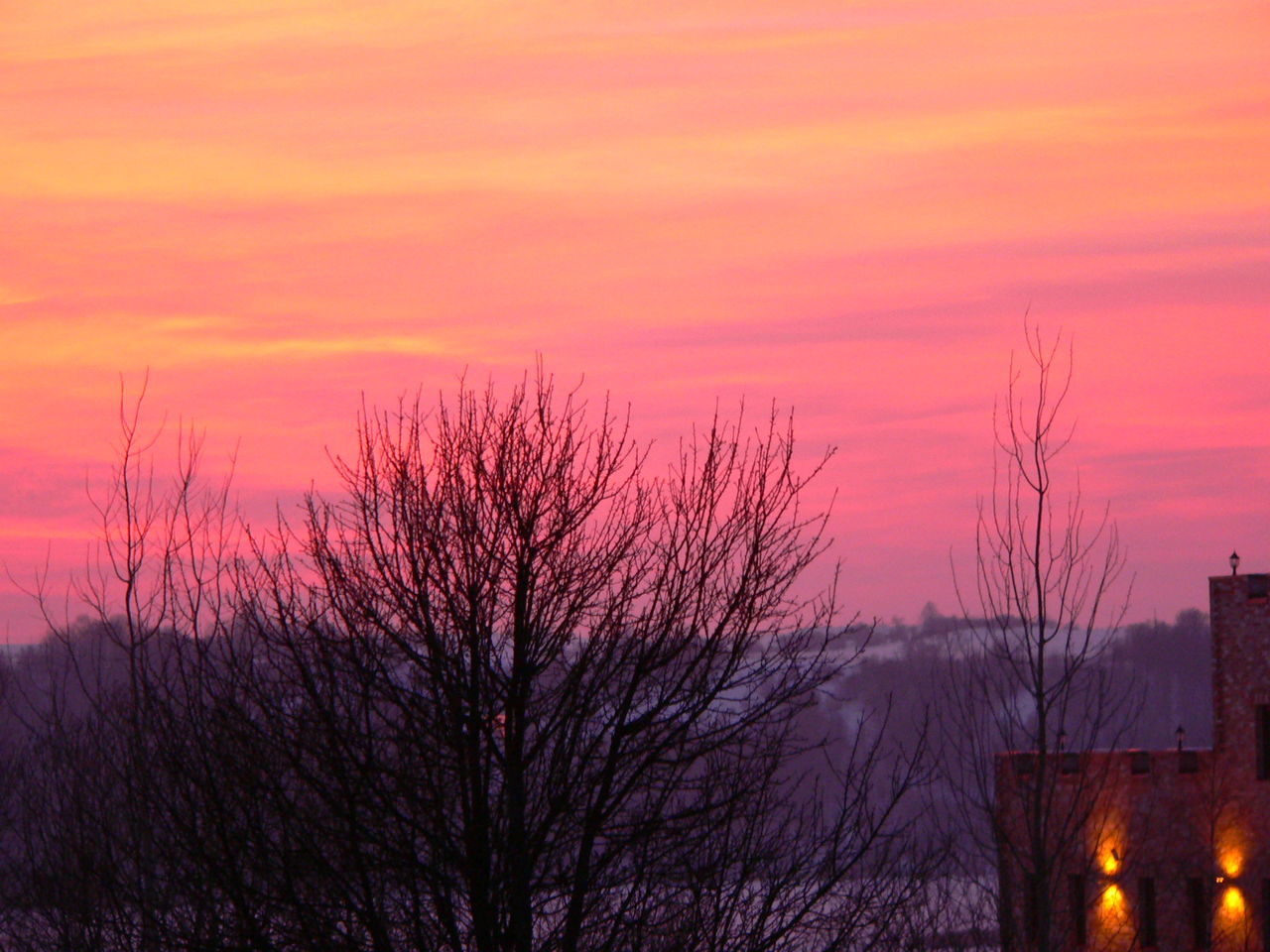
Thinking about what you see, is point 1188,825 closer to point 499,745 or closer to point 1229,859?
point 1229,859

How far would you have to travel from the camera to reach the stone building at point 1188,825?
28062 millimetres

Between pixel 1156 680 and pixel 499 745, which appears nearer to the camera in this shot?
pixel 499 745

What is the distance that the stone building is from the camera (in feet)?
92.1

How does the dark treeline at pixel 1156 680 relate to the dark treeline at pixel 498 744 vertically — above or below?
above

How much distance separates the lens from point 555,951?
11.0m

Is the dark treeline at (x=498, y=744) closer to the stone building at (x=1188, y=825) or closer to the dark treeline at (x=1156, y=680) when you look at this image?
the stone building at (x=1188, y=825)

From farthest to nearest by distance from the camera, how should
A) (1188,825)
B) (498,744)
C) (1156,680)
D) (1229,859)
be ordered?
1. (1156,680)
2. (1188,825)
3. (1229,859)
4. (498,744)

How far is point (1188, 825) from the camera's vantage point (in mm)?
28781

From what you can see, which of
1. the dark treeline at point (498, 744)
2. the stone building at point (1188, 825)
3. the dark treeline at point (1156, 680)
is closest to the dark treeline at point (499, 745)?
the dark treeline at point (498, 744)

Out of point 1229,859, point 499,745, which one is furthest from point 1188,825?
point 499,745

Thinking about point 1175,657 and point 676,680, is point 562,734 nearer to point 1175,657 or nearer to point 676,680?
point 676,680

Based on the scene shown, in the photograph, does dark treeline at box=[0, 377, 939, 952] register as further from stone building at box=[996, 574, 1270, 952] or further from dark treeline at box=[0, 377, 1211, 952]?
stone building at box=[996, 574, 1270, 952]

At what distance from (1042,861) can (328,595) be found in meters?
8.63

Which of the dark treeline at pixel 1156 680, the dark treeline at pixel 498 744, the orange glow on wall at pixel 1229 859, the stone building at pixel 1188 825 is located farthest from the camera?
the dark treeline at pixel 1156 680
